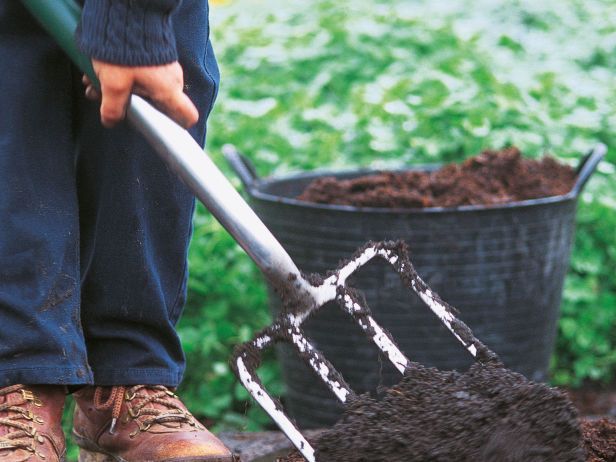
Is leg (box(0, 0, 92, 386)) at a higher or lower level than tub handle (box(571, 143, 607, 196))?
higher

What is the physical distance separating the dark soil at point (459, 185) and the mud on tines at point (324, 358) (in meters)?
1.08

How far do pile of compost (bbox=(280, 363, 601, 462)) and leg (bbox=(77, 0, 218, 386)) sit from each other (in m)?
0.60

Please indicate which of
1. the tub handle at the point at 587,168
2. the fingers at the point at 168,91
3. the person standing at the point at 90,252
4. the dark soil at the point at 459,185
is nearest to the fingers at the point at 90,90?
the person standing at the point at 90,252

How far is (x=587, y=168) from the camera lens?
321 cm

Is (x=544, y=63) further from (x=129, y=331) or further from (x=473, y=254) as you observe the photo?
(x=129, y=331)

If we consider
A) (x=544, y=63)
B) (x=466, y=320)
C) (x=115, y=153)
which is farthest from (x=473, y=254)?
(x=544, y=63)

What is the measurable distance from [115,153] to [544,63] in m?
4.13

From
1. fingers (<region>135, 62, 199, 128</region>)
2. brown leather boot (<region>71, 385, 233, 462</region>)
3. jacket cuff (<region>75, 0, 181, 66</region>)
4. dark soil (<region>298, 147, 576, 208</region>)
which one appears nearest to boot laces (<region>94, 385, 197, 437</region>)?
brown leather boot (<region>71, 385, 233, 462</region>)

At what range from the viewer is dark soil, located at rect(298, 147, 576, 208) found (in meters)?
3.03

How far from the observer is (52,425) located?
6.66 feet

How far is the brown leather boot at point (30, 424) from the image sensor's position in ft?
6.33

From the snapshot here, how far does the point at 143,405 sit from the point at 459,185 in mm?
1402

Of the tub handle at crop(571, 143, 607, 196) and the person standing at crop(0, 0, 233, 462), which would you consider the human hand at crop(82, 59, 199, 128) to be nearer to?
the person standing at crop(0, 0, 233, 462)

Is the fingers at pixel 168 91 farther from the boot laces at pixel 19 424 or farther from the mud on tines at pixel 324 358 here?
the boot laces at pixel 19 424
